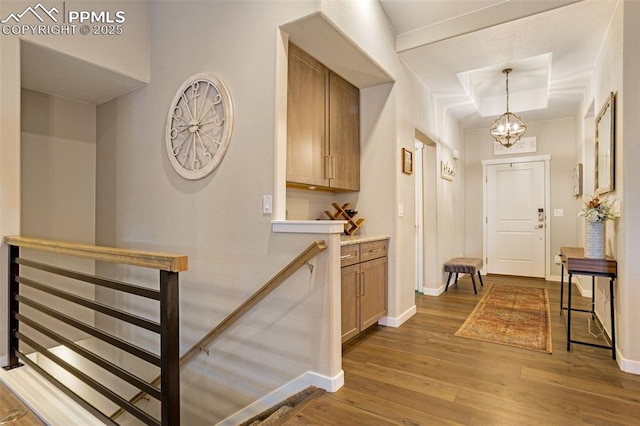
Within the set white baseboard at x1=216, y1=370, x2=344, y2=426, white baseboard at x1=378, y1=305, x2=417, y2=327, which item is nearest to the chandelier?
white baseboard at x1=378, y1=305, x2=417, y2=327

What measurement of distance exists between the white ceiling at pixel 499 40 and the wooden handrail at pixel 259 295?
→ 2421mm

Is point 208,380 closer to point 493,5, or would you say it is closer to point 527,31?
point 493,5

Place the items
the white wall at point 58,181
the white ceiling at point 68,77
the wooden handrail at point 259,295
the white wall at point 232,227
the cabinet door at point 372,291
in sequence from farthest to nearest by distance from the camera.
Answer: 1. the white wall at point 58,181
2. the cabinet door at point 372,291
3. the white ceiling at point 68,77
4. the white wall at point 232,227
5. the wooden handrail at point 259,295

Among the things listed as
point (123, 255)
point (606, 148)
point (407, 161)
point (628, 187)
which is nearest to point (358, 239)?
point (407, 161)

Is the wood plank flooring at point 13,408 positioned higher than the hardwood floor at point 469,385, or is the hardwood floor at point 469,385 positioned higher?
the hardwood floor at point 469,385

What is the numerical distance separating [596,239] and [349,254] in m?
1.97


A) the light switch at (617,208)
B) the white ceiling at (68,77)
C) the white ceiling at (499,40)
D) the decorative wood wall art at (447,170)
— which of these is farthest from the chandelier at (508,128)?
the white ceiling at (68,77)

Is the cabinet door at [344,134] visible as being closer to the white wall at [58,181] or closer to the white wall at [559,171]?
the white wall at [58,181]

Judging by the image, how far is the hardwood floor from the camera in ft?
6.50

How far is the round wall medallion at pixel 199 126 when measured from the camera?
280 cm

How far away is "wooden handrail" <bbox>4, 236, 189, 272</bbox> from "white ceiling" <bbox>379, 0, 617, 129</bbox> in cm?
293

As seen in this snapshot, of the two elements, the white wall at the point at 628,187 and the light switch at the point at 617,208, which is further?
the light switch at the point at 617,208

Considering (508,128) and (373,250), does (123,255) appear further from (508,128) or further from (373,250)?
(508,128)

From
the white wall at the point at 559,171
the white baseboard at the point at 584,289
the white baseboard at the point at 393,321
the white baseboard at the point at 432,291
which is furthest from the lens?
the white wall at the point at 559,171
